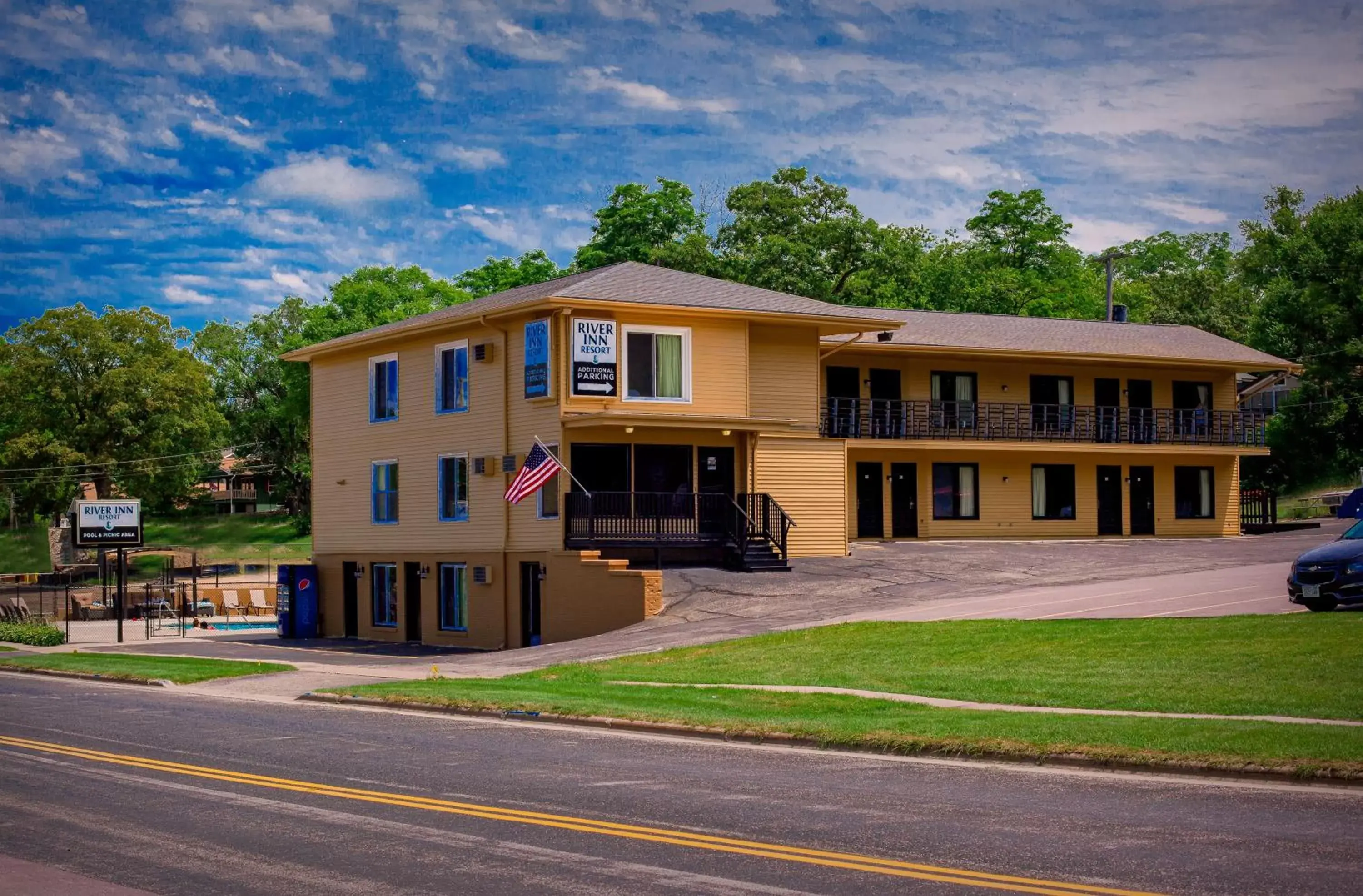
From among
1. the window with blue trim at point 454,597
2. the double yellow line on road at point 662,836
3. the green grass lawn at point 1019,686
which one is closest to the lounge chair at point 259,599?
the window with blue trim at point 454,597

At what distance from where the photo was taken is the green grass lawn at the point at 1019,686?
15.3 meters

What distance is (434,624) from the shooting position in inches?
1686

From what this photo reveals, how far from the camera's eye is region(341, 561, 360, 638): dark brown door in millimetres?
47094

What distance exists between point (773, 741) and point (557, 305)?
69.0 ft

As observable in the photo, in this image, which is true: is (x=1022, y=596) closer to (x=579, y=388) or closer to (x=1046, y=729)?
(x=579, y=388)

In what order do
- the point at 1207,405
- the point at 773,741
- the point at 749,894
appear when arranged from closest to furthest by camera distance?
the point at 749,894 → the point at 773,741 → the point at 1207,405

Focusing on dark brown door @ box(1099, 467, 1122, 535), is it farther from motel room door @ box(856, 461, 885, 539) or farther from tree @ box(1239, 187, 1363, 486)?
tree @ box(1239, 187, 1363, 486)

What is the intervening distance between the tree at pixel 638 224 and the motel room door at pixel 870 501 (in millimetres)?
31009

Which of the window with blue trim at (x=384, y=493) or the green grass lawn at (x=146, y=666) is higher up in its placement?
the window with blue trim at (x=384, y=493)

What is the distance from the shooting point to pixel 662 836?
11.6m

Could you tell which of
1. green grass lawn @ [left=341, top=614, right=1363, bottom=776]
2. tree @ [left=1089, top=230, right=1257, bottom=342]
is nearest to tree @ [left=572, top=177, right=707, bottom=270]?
tree @ [left=1089, top=230, right=1257, bottom=342]

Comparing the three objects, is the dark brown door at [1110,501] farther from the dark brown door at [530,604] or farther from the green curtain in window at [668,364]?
the dark brown door at [530,604]

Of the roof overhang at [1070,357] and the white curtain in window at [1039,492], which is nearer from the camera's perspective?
the roof overhang at [1070,357]

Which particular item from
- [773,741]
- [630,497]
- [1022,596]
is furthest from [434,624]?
[773,741]
